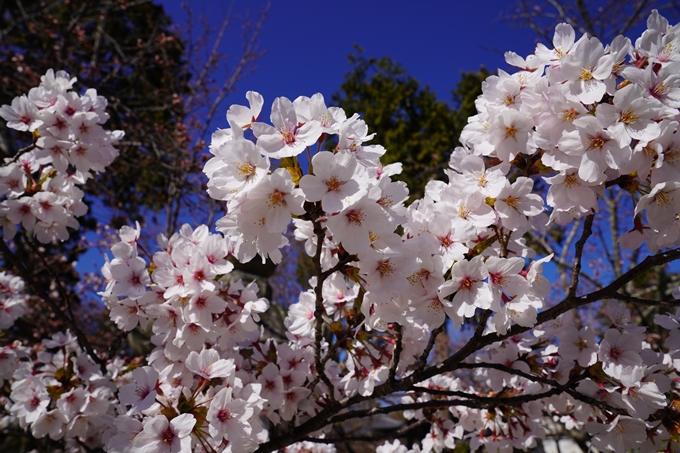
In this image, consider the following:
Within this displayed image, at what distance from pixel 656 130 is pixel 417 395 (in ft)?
6.25

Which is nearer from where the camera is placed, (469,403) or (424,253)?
(424,253)

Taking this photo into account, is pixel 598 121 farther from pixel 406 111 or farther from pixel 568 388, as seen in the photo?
pixel 406 111

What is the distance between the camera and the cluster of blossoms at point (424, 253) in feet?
3.70

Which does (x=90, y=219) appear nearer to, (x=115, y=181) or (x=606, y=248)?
(x=115, y=181)

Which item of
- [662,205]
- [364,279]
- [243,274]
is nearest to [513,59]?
[662,205]

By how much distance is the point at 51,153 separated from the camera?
234 cm

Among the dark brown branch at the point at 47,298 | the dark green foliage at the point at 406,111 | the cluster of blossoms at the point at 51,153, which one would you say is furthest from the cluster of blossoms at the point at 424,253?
the dark green foliage at the point at 406,111

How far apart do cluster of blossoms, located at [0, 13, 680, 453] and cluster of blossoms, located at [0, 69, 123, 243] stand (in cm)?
88

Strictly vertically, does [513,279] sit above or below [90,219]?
below

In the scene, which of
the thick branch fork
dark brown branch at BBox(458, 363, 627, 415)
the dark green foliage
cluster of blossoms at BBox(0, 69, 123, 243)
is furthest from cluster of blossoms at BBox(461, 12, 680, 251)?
the dark green foliage

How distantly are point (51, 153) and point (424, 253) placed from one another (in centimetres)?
219

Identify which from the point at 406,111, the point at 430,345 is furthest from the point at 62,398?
the point at 406,111

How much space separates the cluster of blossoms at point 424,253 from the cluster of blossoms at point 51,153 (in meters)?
0.88

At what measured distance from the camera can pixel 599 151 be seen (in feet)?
3.92
